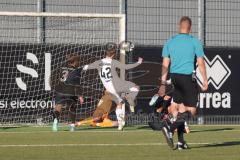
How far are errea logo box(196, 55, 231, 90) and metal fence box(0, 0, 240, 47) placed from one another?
68cm

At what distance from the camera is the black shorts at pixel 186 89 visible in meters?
12.3

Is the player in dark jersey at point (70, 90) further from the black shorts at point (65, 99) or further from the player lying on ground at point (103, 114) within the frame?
the player lying on ground at point (103, 114)

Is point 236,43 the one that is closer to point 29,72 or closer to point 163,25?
point 163,25

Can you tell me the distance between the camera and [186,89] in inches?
485

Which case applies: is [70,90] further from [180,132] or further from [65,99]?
[180,132]

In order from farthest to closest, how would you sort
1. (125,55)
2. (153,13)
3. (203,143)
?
(153,13) → (125,55) → (203,143)

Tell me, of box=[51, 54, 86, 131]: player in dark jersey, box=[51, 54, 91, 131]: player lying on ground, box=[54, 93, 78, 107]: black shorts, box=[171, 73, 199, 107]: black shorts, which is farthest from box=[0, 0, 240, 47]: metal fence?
box=[171, 73, 199, 107]: black shorts

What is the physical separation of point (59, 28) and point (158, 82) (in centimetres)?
311

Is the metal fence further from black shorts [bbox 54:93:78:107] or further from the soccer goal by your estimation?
black shorts [bbox 54:93:78:107]

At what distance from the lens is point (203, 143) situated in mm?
13781

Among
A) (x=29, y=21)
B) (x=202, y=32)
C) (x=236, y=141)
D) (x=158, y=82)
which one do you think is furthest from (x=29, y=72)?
(x=236, y=141)

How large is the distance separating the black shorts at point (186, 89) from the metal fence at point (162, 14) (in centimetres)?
958

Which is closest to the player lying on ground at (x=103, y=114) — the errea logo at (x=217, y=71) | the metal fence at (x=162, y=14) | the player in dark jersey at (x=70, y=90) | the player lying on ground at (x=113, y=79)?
the player lying on ground at (x=113, y=79)

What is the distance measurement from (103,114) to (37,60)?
2279 mm
